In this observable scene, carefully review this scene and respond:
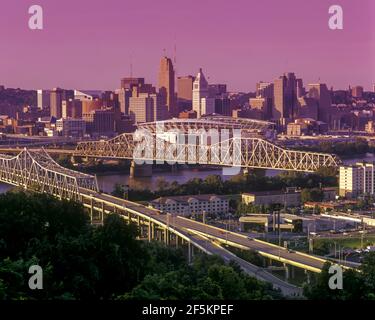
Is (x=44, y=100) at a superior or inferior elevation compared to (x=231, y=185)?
superior

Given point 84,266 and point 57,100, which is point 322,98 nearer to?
point 57,100

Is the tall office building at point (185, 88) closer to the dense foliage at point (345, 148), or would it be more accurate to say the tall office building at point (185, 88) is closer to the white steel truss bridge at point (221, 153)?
the white steel truss bridge at point (221, 153)

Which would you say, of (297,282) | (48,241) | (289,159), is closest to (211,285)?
(48,241)

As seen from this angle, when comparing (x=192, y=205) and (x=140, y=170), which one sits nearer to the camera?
(x=192, y=205)

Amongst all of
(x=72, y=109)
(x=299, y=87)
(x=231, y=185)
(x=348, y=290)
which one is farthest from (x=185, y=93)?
(x=348, y=290)

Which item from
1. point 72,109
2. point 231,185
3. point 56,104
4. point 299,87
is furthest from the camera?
point 56,104

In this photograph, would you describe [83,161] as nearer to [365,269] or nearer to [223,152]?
[223,152]

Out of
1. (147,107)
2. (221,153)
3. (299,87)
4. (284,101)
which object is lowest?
(221,153)
